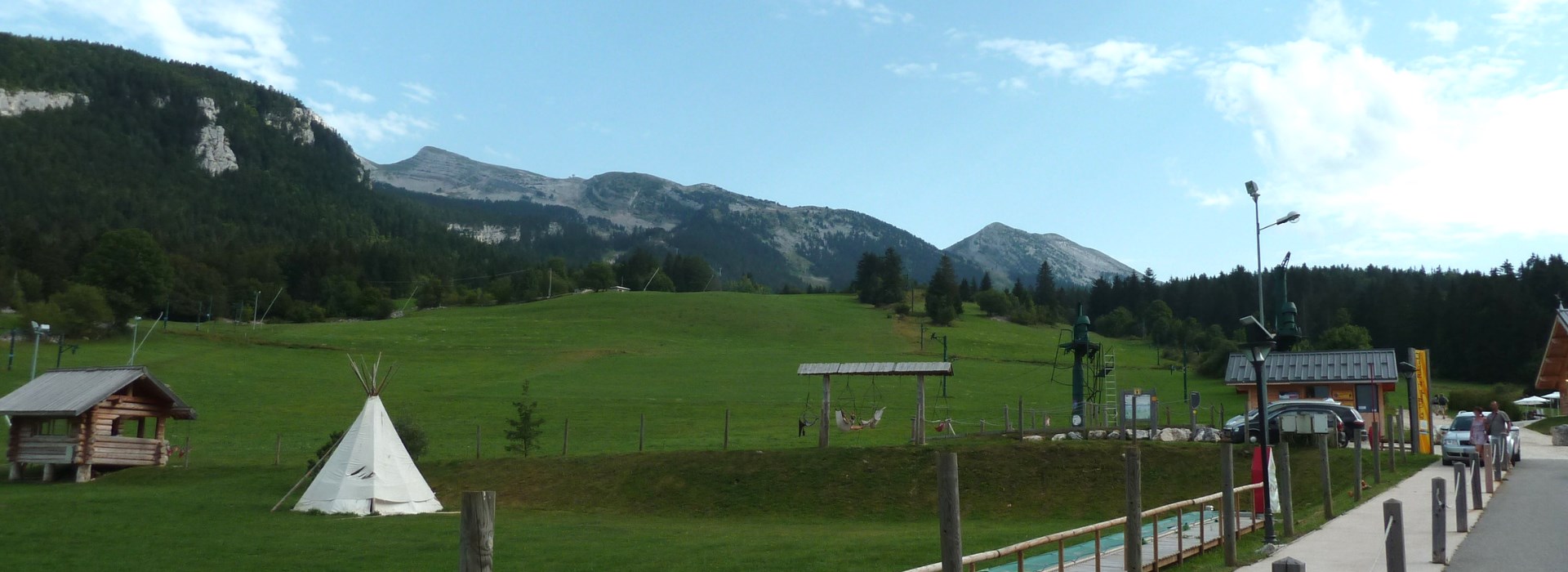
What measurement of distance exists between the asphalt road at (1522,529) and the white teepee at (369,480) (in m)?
23.4

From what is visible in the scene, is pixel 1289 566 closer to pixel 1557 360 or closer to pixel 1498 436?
pixel 1498 436

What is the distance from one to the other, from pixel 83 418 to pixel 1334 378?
42.8 metres

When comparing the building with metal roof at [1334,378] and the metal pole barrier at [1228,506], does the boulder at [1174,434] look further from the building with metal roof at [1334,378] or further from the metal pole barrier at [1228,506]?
the metal pole barrier at [1228,506]

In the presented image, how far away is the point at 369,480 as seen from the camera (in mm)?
27906

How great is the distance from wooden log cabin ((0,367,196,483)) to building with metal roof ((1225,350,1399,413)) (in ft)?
127

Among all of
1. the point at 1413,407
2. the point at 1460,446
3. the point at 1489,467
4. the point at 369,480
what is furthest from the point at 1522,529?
the point at 369,480

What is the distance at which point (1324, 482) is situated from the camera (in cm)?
1888

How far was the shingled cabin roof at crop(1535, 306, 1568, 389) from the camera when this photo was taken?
152ft

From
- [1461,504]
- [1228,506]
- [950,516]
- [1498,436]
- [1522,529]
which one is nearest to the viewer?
[950,516]

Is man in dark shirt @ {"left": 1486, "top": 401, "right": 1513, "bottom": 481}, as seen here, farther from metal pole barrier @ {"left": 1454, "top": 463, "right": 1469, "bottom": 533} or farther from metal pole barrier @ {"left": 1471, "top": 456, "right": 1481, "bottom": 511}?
metal pole barrier @ {"left": 1454, "top": 463, "right": 1469, "bottom": 533}

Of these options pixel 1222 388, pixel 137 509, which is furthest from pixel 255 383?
pixel 1222 388

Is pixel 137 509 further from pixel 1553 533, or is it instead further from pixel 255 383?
pixel 255 383

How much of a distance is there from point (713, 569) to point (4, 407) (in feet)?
98.8

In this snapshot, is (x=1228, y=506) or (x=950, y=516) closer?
(x=950, y=516)
